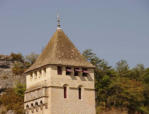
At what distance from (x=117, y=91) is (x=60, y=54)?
852 inches

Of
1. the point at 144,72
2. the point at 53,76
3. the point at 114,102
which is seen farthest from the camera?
the point at 144,72

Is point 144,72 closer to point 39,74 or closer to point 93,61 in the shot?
point 93,61

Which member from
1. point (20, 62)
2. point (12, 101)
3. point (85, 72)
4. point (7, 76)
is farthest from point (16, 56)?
point (85, 72)

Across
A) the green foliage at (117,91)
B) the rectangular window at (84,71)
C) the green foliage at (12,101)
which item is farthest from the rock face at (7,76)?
the rectangular window at (84,71)

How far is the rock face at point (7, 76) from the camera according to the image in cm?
8519

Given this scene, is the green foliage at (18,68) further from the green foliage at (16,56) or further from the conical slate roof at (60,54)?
the conical slate roof at (60,54)

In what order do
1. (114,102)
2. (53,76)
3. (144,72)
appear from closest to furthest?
(53,76)
(114,102)
(144,72)

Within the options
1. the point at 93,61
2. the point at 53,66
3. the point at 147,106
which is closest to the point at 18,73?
the point at 93,61

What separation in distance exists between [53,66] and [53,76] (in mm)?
1045

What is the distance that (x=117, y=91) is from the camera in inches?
3317

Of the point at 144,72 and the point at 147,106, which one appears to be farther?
the point at 144,72

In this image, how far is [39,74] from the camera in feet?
213

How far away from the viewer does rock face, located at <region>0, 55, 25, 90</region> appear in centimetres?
8519

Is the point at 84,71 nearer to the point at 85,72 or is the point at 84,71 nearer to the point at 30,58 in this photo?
the point at 85,72
